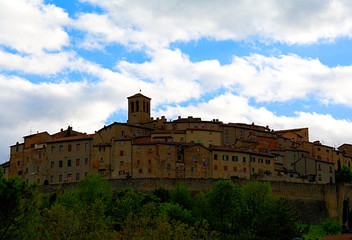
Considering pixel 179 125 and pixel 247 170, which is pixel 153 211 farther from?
pixel 179 125

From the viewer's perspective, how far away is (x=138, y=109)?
366 ft

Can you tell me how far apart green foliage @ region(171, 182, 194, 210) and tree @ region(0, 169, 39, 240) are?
35.4 m

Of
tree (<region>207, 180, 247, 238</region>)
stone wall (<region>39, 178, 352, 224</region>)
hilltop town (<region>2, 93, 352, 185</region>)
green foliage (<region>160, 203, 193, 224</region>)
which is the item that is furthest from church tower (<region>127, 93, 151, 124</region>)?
green foliage (<region>160, 203, 193, 224</region>)

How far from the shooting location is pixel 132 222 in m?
48.9

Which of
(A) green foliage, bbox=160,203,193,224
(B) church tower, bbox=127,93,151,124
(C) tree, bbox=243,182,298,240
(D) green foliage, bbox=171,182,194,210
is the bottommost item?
(C) tree, bbox=243,182,298,240

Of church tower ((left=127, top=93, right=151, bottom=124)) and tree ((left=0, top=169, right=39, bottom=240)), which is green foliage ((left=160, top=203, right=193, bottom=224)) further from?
church tower ((left=127, top=93, right=151, bottom=124))

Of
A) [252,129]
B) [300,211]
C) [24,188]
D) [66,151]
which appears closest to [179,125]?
[252,129]

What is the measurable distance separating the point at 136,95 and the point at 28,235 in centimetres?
7474

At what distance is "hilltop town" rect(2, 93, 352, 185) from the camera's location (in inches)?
3469

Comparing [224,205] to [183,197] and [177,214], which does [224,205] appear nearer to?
[177,214]

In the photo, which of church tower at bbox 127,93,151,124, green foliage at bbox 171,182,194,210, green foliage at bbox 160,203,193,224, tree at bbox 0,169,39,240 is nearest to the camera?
tree at bbox 0,169,39,240

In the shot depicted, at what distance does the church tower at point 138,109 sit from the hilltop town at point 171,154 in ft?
0.82

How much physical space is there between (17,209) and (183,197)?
127 ft

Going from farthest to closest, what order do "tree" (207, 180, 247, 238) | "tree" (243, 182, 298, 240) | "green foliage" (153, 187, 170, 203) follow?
"green foliage" (153, 187, 170, 203) < "tree" (207, 180, 247, 238) < "tree" (243, 182, 298, 240)
